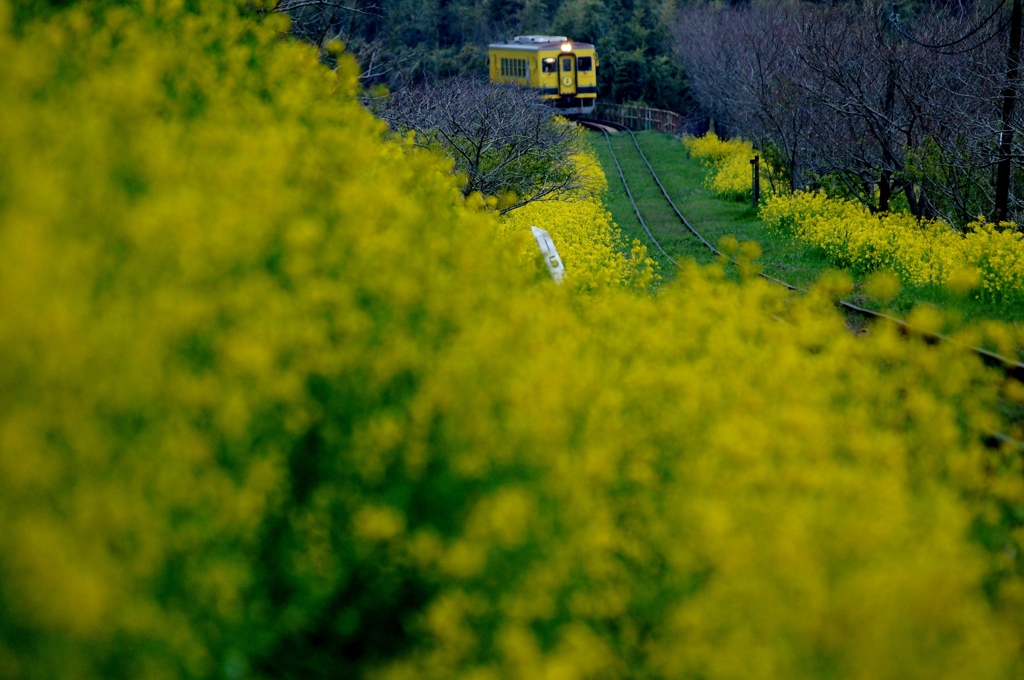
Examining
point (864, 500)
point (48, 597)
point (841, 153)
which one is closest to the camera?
point (48, 597)

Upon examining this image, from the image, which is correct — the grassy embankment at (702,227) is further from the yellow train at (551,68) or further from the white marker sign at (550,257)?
the white marker sign at (550,257)

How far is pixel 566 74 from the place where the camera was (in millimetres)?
39938

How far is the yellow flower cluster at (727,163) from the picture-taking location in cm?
2702

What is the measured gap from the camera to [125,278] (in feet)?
12.6

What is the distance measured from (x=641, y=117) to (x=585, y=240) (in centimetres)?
3761

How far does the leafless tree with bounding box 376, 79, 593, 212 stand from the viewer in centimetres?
1480

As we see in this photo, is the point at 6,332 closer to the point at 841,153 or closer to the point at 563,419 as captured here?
the point at 563,419

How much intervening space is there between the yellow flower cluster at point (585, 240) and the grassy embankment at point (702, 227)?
2.25 feet

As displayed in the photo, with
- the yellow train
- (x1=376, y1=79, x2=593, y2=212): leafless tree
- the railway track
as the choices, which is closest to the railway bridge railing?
the yellow train

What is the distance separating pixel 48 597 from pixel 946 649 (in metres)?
2.89

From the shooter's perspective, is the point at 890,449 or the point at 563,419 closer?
the point at 563,419

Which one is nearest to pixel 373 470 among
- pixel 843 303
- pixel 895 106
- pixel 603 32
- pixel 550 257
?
pixel 550 257

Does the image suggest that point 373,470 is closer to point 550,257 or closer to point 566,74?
point 550,257

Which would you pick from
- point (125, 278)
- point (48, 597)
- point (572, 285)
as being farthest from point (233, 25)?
point (48, 597)
